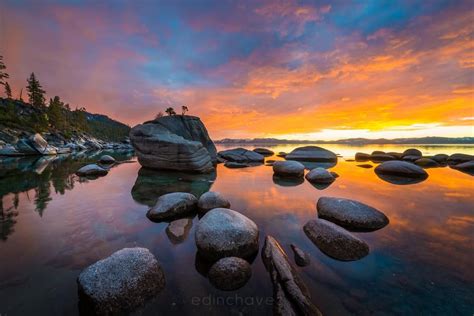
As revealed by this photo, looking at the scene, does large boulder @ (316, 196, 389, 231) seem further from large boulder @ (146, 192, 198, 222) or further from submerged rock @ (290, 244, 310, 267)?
large boulder @ (146, 192, 198, 222)

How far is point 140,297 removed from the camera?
2.88 m

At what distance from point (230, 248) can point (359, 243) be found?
295 centimetres

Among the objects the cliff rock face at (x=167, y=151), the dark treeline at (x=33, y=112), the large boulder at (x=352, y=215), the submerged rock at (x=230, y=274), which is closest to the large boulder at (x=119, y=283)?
the submerged rock at (x=230, y=274)

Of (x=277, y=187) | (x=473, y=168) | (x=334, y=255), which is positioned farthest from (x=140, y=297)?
(x=473, y=168)

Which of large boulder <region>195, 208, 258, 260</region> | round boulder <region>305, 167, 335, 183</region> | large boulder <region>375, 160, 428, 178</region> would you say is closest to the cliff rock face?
round boulder <region>305, 167, 335, 183</region>

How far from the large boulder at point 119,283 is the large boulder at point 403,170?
17082 mm

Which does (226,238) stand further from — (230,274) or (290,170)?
(290,170)

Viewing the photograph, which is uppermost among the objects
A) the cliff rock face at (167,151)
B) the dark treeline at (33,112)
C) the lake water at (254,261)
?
the dark treeline at (33,112)

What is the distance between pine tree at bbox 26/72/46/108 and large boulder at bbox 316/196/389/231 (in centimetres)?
9193

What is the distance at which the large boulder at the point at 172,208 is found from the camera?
19.3 ft

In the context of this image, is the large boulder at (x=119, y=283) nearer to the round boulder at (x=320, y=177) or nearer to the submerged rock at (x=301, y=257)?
the submerged rock at (x=301, y=257)

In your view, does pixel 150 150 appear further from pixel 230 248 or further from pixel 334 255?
pixel 334 255

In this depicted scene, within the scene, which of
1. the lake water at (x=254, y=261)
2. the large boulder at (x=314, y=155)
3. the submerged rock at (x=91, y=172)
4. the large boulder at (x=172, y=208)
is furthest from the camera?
the large boulder at (x=314, y=155)

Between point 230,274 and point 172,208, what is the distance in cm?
355
